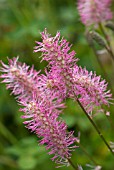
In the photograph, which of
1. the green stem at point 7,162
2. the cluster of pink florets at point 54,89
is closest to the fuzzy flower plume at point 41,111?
the cluster of pink florets at point 54,89

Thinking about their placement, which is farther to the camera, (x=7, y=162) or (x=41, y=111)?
(x=7, y=162)

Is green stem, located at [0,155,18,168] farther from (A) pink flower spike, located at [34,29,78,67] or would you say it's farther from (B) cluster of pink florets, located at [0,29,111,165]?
(A) pink flower spike, located at [34,29,78,67]

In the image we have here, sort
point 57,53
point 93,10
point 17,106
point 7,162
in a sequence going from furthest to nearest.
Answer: point 17,106 < point 7,162 < point 93,10 < point 57,53

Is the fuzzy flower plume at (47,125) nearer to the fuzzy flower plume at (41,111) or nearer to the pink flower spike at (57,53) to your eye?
the fuzzy flower plume at (41,111)

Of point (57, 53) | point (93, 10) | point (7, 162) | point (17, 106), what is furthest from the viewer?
point (17, 106)

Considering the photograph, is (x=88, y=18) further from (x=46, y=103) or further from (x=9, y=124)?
(x=9, y=124)

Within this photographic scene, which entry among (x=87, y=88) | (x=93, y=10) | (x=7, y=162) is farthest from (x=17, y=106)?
(x=87, y=88)

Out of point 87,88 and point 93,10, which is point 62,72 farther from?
point 93,10
